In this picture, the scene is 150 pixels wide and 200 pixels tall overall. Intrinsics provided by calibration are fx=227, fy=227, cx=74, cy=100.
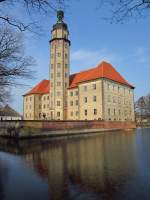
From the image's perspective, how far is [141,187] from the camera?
697 cm

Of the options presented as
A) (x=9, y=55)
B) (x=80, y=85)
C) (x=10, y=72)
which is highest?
(x=80, y=85)

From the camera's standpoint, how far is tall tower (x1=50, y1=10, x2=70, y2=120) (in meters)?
54.3

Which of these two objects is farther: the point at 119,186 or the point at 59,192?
the point at 119,186

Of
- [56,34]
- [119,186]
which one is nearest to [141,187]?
[119,186]

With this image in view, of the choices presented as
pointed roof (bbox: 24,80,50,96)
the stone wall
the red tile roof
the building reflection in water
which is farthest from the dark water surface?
pointed roof (bbox: 24,80,50,96)

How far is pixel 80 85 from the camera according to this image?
5453 cm

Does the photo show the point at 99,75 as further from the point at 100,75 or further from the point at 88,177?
the point at 88,177

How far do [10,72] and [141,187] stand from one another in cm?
883

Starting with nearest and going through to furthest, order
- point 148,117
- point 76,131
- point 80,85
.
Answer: point 76,131, point 80,85, point 148,117

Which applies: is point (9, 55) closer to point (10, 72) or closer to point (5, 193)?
point (10, 72)

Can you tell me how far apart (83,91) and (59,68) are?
7.98m

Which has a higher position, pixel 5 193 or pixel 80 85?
pixel 80 85

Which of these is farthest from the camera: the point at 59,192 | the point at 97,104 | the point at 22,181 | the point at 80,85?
the point at 80,85

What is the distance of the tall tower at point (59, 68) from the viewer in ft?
178
